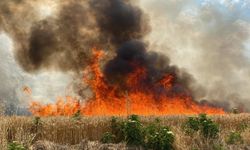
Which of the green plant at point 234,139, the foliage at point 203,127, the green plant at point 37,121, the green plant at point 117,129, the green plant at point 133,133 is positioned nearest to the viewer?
the green plant at point 133,133

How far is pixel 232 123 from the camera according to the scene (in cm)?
3056

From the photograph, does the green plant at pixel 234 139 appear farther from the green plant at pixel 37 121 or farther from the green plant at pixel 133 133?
the green plant at pixel 37 121

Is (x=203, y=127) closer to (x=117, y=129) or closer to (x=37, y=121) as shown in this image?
(x=117, y=129)

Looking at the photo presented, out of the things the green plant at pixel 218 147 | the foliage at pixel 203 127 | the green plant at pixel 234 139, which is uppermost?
the foliage at pixel 203 127

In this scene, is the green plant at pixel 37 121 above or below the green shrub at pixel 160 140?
above

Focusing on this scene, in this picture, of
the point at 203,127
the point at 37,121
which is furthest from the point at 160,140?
the point at 37,121

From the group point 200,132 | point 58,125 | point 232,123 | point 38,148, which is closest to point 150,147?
point 200,132

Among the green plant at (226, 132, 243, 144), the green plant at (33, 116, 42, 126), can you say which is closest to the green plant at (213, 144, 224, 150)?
the green plant at (226, 132, 243, 144)

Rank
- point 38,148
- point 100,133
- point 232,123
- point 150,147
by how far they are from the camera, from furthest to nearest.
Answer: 1. point 232,123
2. point 100,133
3. point 150,147
4. point 38,148

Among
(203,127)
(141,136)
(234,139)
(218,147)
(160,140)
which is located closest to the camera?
(218,147)

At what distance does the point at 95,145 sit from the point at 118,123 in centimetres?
513

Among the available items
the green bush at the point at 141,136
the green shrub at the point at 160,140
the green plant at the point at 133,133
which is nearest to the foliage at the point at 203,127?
the green bush at the point at 141,136

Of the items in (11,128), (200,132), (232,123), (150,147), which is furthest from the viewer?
(232,123)

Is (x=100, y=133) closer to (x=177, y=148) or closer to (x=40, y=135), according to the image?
(x=40, y=135)
